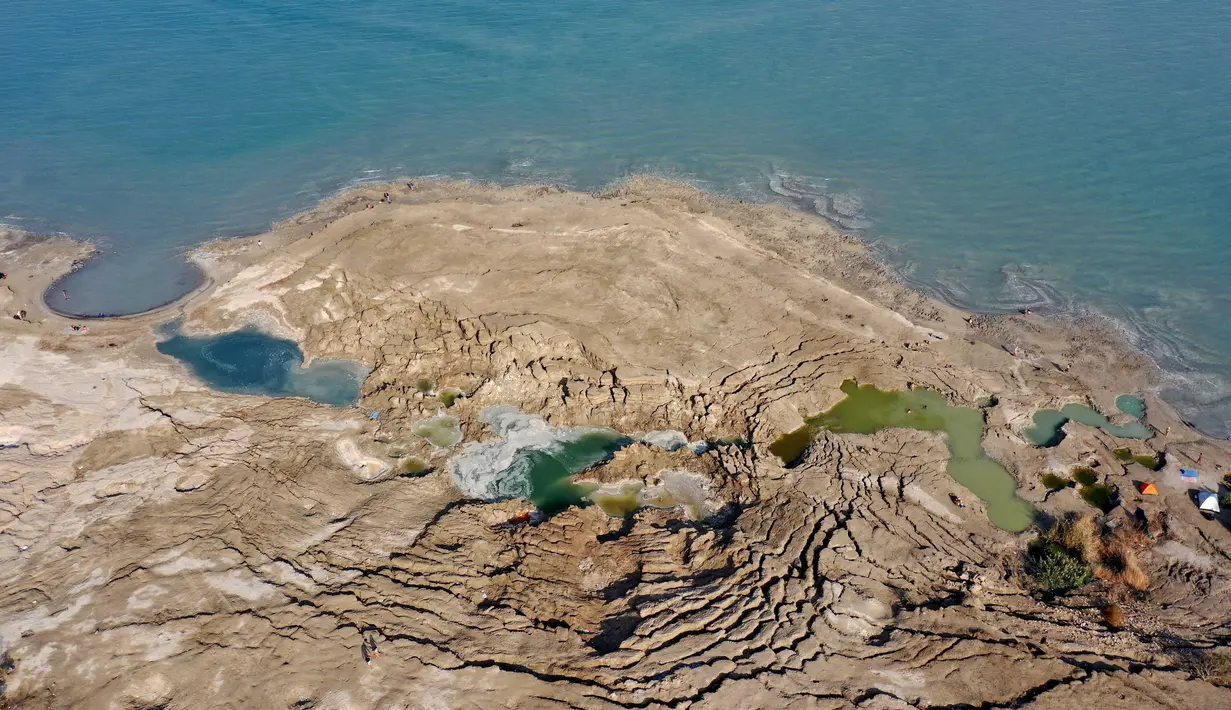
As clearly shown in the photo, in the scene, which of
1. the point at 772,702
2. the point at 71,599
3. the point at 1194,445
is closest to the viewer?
the point at 772,702

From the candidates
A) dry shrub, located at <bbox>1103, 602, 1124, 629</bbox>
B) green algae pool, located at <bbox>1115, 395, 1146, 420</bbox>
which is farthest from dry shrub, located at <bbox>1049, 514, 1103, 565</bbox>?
green algae pool, located at <bbox>1115, 395, 1146, 420</bbox>

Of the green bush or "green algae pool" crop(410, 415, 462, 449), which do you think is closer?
the green bush

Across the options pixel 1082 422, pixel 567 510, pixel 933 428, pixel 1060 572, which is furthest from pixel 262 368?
pixel 1082 422

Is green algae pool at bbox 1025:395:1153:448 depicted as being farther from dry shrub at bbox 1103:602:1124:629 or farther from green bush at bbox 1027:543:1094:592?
dry shrub at bbox 1103:602:1124:629

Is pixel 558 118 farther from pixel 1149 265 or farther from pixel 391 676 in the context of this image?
pixel 391 676

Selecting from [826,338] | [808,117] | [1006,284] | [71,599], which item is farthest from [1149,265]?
[71,599]

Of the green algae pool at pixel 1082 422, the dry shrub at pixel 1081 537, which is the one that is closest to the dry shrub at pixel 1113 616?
the dry shrub at pixel 1081 537
